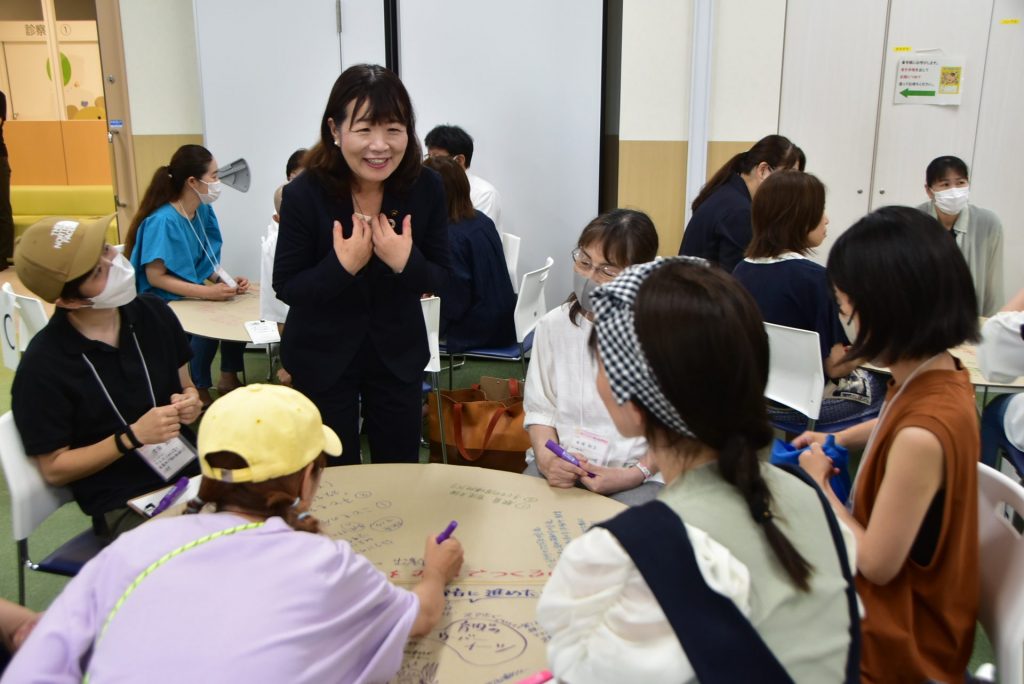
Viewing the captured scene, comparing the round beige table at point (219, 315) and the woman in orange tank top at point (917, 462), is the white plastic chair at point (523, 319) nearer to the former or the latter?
the round beige table at point (219, 315)

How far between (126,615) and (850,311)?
1.26 m

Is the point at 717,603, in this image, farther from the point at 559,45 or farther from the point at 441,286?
the point at 559,45

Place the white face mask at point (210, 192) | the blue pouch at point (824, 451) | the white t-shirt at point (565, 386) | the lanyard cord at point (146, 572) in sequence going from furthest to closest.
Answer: the white face mask at point (210, 192), the white t-shirt at point (565, 386), the blue pouch at point (824, 451), the lanyard cord at point (146, 572)

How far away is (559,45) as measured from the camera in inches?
201

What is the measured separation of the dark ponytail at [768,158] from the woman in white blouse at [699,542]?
9.67 feet

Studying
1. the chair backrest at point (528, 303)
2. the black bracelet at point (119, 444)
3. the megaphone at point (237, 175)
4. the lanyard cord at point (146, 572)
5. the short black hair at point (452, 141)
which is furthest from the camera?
the megaphone at point (237, 175)

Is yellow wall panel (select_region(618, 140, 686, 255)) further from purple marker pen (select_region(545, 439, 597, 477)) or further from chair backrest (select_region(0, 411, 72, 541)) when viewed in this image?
chair backrest (select_region(0, 411, 72, 541))

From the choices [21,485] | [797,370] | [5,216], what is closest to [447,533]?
[21,485]

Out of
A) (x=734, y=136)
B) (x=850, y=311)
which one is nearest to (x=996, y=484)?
(x=850, y=311)

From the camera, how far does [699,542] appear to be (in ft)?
2.93

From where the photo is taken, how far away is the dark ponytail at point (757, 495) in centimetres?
94

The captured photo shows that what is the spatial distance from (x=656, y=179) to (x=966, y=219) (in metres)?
1.81

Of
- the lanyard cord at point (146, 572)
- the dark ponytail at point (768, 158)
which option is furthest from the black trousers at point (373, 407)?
the dark ponytail at point (768, 158)

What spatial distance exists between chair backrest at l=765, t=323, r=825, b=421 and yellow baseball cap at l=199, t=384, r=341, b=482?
187cm
